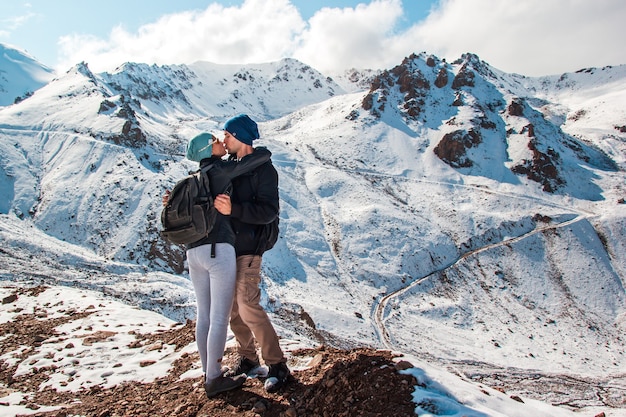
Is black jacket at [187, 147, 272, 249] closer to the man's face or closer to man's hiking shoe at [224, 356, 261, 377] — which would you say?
the man's face

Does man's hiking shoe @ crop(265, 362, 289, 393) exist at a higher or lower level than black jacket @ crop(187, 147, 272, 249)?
lower

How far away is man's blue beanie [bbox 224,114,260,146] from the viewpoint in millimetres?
5410

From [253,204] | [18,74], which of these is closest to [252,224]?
[253,204]

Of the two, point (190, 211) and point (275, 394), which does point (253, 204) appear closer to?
point (190, 211)

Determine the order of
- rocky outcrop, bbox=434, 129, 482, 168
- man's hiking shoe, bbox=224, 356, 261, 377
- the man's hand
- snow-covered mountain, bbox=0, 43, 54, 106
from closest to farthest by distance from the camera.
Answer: the man's hand < man's hiking shoe, bbox=224, 356, 261, 377 < rocky outcrop, bbox=434, 129, 482, 168 < snow-covered mountain, bbox=0, 43, 54, 106

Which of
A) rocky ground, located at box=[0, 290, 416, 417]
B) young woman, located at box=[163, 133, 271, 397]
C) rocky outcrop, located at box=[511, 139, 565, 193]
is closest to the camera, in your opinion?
rocky ground, located at box=[0, 290, 416, 417]

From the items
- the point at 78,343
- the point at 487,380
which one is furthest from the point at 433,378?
the point at 487,380

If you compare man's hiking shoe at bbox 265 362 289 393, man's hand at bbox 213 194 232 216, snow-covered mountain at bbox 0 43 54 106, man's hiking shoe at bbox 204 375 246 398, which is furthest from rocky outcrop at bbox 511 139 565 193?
snow-covered mountain at bbox 0 43 54 106

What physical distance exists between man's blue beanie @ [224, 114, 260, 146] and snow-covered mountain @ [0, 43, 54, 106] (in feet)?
567

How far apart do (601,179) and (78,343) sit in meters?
88.5

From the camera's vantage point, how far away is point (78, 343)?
400 inches

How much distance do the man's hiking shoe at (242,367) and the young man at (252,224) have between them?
746 mm

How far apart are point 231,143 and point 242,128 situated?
26 centimetres

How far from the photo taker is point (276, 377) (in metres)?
5.53
